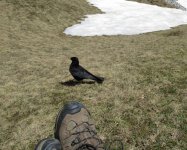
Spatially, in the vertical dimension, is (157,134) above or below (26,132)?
above

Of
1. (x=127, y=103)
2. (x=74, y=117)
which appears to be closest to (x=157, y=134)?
(x=127, y=103)

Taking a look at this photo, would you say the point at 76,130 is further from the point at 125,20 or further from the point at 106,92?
the point at 125,20

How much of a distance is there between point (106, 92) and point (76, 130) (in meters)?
6.19

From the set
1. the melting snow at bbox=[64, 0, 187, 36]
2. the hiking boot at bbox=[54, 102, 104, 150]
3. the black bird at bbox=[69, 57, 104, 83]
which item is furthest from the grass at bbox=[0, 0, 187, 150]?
the melting snow at bbox=[64, 0, 187, 36]

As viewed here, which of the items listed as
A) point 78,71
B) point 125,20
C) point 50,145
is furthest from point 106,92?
point 125,20

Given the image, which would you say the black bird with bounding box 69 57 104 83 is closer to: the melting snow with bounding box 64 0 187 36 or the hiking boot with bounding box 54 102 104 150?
the hiking boot with bounding box 54 102 104 150

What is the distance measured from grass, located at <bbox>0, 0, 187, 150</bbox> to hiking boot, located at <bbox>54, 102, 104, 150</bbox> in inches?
101

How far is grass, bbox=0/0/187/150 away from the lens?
9.90 m

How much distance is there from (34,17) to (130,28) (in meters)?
10.4

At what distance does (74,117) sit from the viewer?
23.3ft

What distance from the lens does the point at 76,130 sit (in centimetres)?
669

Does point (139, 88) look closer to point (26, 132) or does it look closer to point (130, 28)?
point (26, 132)

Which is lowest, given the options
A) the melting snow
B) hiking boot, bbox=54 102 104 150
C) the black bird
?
the melting snow

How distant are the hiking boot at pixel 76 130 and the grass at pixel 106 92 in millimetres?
2560
